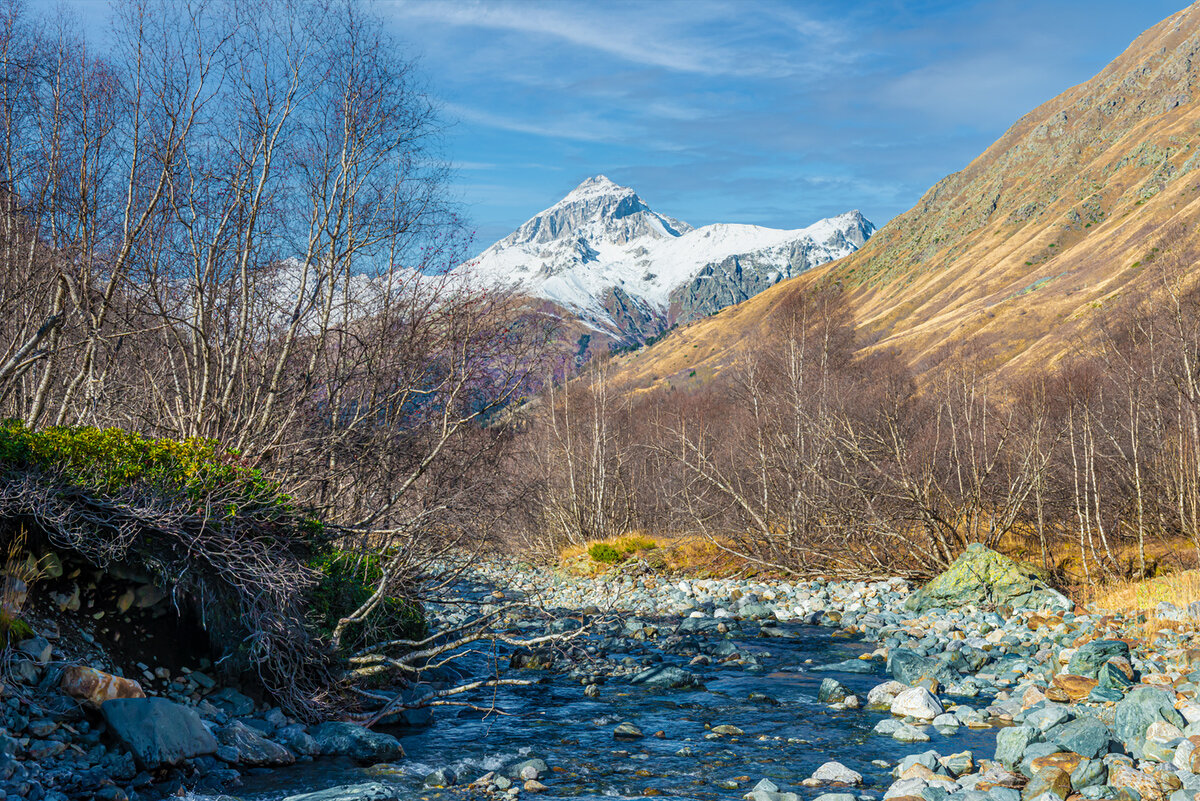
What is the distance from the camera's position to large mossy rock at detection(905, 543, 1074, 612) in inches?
594

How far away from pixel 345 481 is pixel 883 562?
13.7 meters

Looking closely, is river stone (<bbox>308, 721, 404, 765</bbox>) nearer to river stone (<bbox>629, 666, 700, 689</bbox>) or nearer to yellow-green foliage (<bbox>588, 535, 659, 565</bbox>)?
river stone (<bbox>629, 666, 700, 689</bbox>)

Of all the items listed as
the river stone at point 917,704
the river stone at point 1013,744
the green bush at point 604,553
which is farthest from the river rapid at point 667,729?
the green bush at point 604,553

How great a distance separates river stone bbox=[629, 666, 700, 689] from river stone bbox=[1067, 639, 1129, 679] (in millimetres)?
5084

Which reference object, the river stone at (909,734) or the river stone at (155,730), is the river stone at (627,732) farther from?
the river stone at (155,730)

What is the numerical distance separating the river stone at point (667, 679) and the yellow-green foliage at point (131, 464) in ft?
19.1

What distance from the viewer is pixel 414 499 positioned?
540 inches

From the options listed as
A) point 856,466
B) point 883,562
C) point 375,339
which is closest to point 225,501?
point 375,339

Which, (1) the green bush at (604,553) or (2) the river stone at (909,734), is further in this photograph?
(1) the green bush at (604,553)

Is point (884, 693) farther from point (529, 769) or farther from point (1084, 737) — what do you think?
point (529, 769)

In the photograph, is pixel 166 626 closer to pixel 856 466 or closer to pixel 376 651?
pixel 376 651

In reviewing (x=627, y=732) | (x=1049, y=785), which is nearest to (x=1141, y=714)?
(x=1049, y=785)

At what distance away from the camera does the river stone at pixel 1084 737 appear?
24.1 feet

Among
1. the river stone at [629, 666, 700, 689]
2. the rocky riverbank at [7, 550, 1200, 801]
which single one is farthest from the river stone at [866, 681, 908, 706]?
the river stone at [629, 666, 700, 689]
